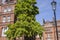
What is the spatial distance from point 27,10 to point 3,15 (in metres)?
11.2

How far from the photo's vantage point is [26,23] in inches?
1194

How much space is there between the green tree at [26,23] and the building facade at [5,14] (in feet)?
26.4

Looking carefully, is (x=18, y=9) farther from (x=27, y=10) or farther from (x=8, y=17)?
(x=8, y=17)

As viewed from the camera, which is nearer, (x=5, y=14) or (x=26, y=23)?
(x=26, y=23)

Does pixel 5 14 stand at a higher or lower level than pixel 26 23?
higher

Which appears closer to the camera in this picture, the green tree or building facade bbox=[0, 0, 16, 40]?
the green tree

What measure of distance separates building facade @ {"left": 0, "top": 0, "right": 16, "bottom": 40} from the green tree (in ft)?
26.4

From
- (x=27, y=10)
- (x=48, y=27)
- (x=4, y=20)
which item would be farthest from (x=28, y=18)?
(x=4, y=20)

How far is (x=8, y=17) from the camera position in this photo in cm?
4159

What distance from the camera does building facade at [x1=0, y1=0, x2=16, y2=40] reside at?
133 feet

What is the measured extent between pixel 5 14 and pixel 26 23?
13.1 metres

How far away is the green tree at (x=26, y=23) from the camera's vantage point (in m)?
30.3

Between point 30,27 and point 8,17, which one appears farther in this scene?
point 8,17

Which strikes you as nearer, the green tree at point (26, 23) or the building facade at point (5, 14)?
the green tree at point (26, 23)
